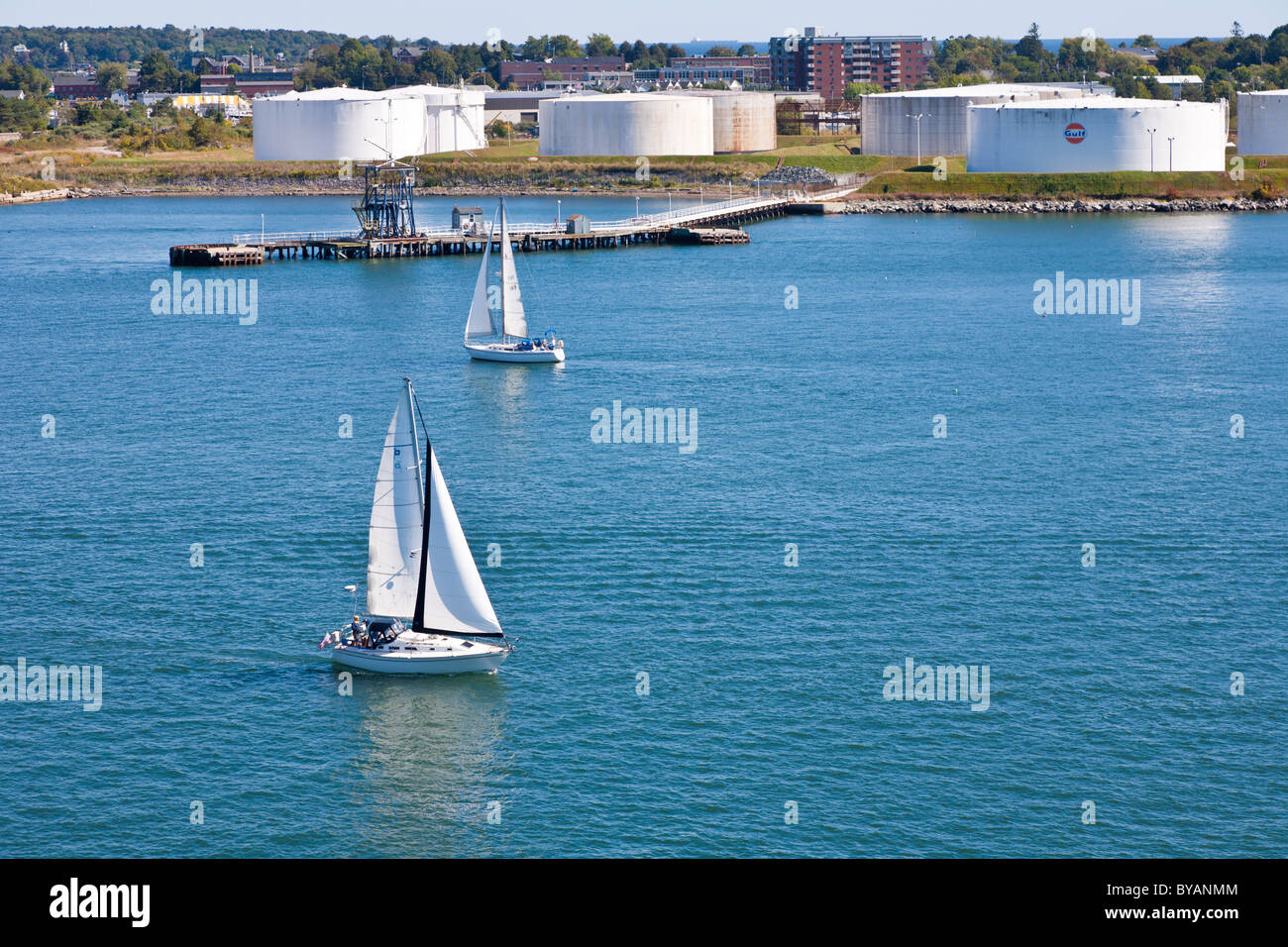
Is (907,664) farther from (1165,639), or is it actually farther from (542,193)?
(542,193)

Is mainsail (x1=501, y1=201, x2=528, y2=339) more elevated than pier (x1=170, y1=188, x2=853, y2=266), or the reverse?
pier (x1=170, y1=188, x2=853, y2=266)

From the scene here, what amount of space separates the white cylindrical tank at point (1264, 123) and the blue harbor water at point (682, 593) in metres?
96.6

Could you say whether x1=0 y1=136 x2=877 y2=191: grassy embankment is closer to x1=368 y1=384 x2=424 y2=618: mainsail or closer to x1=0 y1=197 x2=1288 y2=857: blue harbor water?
x1=0 y1=197 x2=1288 y2=857: blue harbor water

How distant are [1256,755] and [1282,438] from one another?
29.0 meters

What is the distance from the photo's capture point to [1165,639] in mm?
34625

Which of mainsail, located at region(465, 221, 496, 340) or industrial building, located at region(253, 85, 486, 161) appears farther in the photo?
industrial building, located at region(253, 85, 486, 161)

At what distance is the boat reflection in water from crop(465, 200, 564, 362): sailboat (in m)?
38.1

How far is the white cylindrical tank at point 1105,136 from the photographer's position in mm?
150625

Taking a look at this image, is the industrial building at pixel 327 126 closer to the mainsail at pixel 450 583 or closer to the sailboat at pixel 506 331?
the sailboat at pixel 506 331

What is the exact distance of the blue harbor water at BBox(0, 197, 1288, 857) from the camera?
1059 inches

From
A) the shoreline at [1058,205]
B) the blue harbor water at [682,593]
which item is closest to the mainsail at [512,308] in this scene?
the blue harbor water at [682,593]

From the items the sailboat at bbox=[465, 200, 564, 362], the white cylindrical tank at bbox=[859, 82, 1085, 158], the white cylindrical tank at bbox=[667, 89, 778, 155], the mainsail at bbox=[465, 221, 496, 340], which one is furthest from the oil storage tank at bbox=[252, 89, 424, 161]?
the sailboat at bbox=[465, 200, 564, 362]

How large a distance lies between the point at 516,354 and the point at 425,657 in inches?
1505
